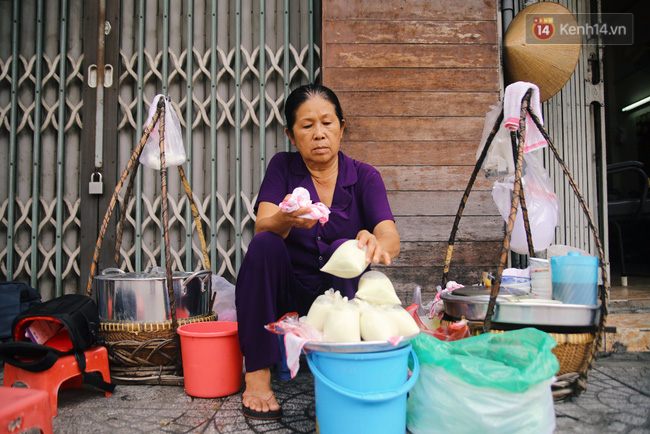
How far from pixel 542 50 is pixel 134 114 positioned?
2974 mm

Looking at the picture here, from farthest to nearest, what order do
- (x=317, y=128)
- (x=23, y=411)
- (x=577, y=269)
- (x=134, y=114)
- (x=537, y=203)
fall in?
(x=134, y=114), (x=537, y=203), (x=317, y=128), (x=577, y=269), (x=23, y=411)

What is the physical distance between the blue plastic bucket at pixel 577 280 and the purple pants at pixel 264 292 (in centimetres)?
85

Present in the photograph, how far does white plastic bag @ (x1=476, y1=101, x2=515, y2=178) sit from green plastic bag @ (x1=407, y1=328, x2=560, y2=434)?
0.98m

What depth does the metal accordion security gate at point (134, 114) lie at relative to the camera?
3127mm

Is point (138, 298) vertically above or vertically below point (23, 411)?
above

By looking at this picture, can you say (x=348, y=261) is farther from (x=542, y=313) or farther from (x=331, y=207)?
Result: (x=542, y=313)

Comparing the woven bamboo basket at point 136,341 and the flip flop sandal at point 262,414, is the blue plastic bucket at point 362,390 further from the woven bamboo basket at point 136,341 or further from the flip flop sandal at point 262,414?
the woven bamboo basket at point 136,341

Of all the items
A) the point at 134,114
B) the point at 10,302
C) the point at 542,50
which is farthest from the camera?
the point at 134,114

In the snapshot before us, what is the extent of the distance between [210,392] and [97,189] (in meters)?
2.00

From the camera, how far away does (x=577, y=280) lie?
1.71m

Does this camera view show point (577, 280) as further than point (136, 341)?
No

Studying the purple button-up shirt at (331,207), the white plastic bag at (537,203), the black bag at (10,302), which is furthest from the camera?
the black bag at (10,302)

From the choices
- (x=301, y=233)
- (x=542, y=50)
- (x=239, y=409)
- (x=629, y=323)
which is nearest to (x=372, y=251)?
(x=301, y=233)

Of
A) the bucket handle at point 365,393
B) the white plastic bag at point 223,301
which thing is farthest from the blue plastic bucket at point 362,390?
the white plastic bag at point 223,301
